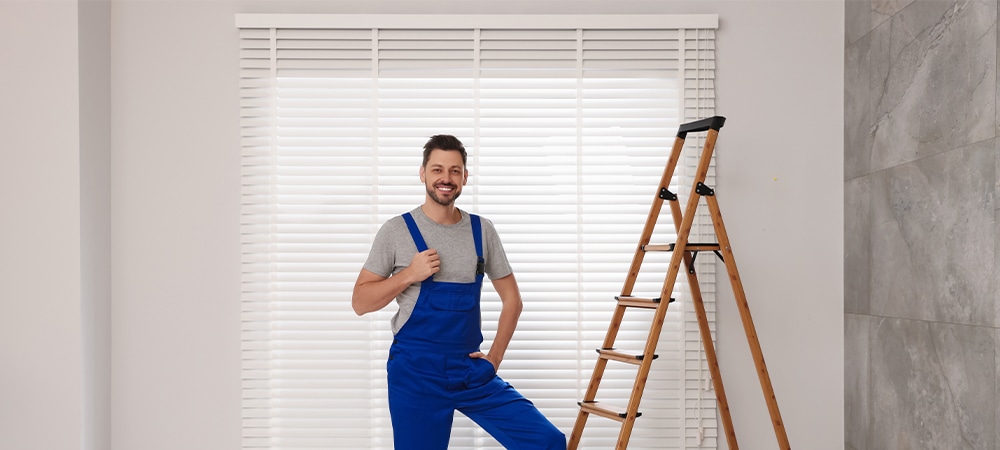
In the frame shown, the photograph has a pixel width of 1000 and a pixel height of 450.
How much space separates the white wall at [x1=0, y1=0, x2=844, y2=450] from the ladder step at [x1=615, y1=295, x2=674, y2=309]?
0.72 meters

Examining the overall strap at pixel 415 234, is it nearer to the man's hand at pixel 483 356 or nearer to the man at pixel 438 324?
the man at pixel 438 324

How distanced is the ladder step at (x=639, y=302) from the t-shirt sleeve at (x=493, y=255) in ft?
A: 1.66

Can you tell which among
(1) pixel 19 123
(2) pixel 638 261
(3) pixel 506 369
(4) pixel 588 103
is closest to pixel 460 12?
(4) pixel 588 103

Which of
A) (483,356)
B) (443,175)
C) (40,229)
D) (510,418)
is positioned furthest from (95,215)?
(510,418)

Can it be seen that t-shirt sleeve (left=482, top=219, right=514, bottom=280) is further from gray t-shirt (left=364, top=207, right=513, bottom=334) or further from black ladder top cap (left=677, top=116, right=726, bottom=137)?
black ladder top cap (left=677, top=116, right=726, bottom=137)

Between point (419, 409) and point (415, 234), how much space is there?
2.30 feet

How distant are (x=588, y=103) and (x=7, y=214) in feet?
8.88

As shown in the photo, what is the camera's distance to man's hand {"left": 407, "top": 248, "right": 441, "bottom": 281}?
328 centimetres

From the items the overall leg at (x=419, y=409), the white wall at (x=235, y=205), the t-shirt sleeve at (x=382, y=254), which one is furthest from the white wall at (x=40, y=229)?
the overall leg at (x=419, y=409)

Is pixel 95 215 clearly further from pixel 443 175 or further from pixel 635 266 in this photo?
pixel 635 266

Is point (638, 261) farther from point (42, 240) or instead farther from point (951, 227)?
point (42, 240)

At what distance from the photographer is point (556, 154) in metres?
4.02

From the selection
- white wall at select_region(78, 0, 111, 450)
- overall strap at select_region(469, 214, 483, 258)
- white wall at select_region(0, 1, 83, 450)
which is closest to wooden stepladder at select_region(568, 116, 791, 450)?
overall strap at select_region(469, 214, 483, 258)

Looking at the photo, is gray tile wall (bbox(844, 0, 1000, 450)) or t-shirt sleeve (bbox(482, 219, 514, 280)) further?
t-shirt sleeve (bbox(482, 219, 514, 280))
